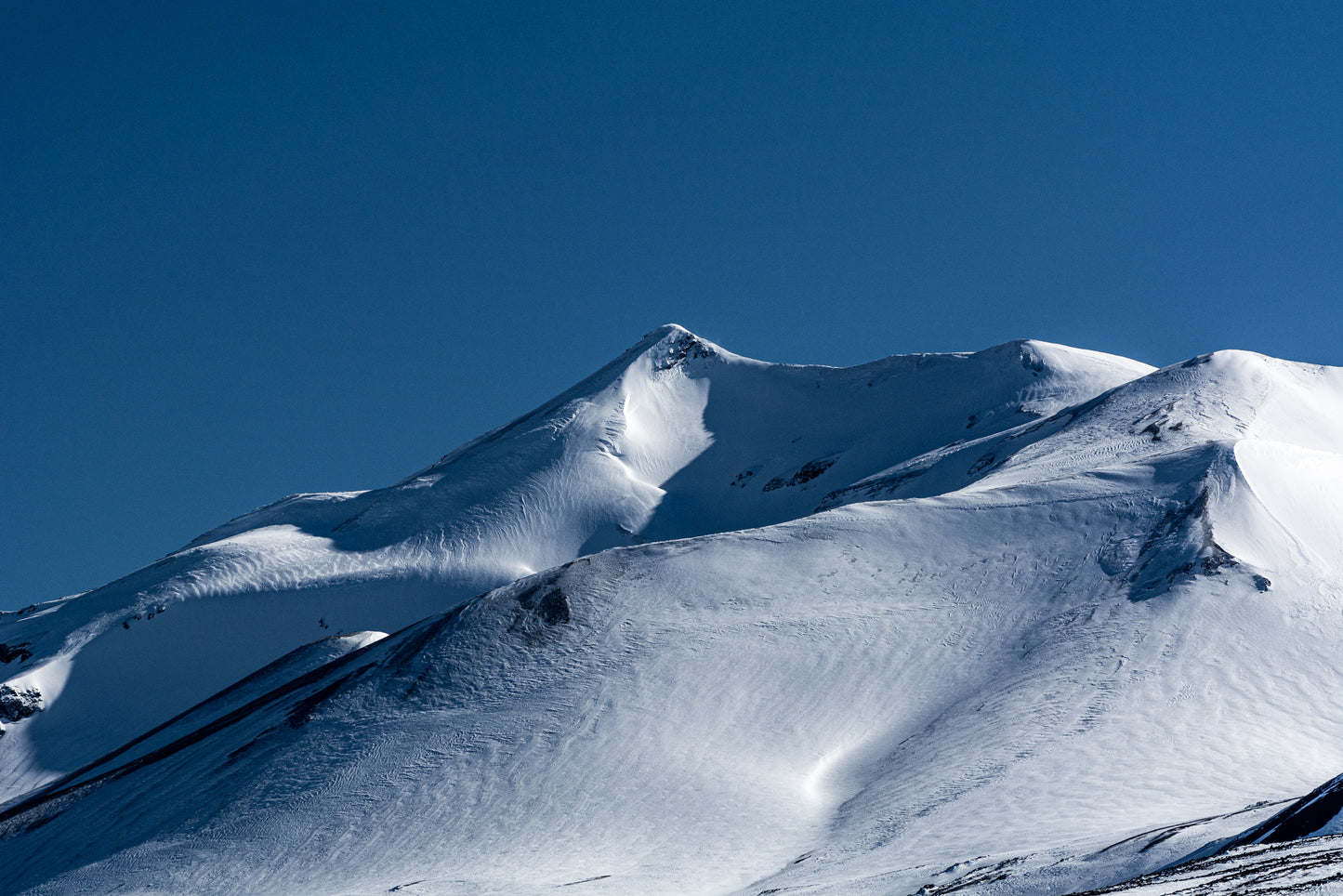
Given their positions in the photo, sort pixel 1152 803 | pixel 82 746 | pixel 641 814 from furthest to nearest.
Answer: pixel 82 746 → pixel 641 814 → pixel 1152 803

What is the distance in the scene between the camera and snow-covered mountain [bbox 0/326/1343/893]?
38656mm

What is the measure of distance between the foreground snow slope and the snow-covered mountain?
102 inches

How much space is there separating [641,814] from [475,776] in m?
7.48

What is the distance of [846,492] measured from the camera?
93125 mm

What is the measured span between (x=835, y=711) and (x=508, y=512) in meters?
62.4

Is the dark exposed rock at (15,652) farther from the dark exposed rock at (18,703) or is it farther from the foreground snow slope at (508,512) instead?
the dark exposed rock at (18,703)

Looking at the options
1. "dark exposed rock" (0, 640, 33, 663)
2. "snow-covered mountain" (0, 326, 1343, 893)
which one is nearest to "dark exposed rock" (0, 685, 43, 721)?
"snow-covered mountain" (0, 326, 1343, 893)

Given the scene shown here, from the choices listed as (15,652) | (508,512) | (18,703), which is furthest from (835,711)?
(15,652)

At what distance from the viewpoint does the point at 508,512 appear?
108m

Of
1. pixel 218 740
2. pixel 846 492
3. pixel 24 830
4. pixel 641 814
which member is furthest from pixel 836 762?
pixel 846 492

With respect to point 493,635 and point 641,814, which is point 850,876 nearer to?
point 641,814

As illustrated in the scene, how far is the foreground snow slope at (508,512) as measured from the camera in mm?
Answer: 89062

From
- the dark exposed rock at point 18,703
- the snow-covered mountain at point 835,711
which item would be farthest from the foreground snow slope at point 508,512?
the snow-covered mountain at point 835,711

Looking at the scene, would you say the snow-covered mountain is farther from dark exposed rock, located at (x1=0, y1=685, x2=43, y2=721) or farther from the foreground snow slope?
the foreground snow slope
